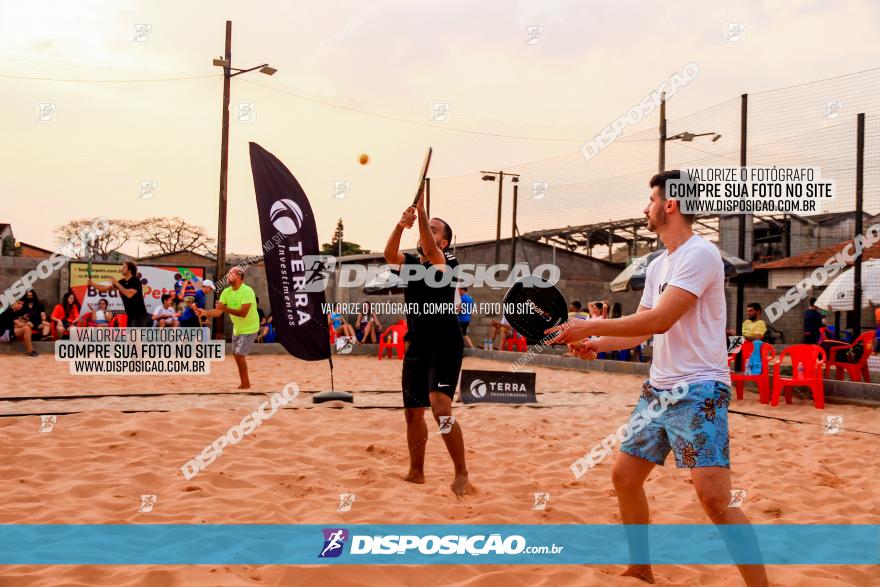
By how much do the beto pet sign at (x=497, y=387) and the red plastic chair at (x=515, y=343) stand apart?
347 inches

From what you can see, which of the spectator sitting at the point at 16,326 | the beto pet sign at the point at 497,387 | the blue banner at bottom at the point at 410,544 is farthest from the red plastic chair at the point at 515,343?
the blue banner at bottom at the point at 410,544

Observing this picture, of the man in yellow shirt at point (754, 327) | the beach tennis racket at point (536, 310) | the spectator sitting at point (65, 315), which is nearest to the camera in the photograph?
the beach tennis racket at point (536, 310)

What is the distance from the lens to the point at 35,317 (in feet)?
50.3

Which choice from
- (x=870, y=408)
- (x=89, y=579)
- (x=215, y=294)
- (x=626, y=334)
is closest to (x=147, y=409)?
(x=89, y=579)

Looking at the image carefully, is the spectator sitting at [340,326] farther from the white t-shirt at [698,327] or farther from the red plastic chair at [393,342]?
the white t-shirt at [698,327]

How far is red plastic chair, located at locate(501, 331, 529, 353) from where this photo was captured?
56.9ft

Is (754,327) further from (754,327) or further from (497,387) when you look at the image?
(497,387)

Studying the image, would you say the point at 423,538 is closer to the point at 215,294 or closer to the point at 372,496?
the point at 372,496

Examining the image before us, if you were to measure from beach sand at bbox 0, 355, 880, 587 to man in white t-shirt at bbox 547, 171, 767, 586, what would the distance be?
1.91 feet

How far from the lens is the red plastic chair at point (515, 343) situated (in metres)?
17.3

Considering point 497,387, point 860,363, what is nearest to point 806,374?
point 860,363

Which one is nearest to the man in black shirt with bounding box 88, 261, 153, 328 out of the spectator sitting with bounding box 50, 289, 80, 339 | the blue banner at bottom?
the spectator sitting with bounding box 50, 289, 80, 339

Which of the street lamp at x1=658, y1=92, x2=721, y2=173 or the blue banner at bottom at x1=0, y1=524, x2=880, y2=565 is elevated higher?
the street lamp at x1=658, y1=92, x2=721, y2=173

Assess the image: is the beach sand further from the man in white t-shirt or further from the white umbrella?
the white umbrella
